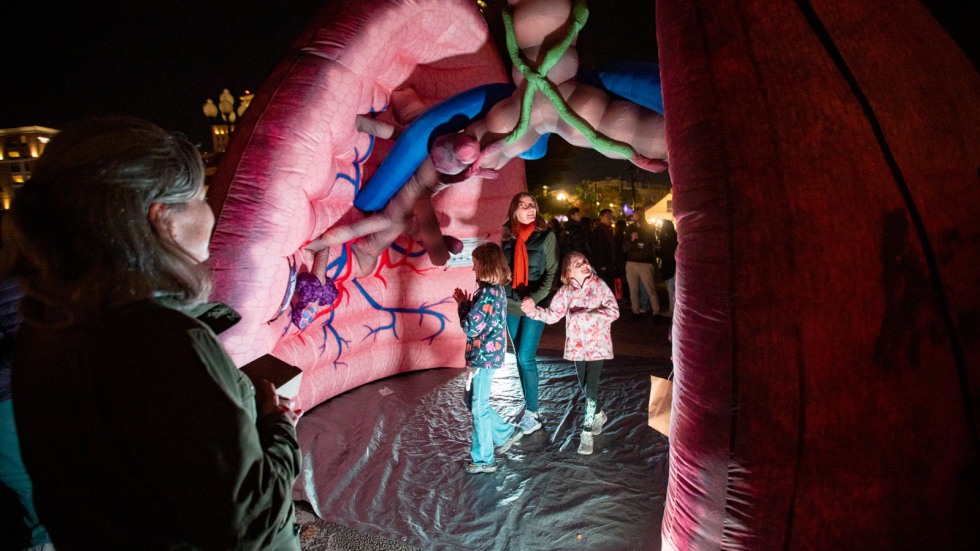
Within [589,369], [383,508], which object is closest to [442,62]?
[589,369]

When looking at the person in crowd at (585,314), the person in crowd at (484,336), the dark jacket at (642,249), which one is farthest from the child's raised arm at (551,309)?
the dark jacket at (642,249)

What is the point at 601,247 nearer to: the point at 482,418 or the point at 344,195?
the point at 344,195

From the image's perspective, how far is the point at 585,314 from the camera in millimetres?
3238

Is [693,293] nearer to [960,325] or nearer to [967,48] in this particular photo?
[960,325]

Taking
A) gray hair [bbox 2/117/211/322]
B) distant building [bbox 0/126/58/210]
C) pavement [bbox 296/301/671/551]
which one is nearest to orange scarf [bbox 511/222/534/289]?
pavement [bbox 296/301/671/551]

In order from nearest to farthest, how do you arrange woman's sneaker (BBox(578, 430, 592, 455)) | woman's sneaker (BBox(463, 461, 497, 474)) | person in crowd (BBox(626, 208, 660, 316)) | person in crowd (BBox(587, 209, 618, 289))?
woman's sneaker (BBox(463, 461, 497, 474)), woman's sneaker (BBox(578, 430, 592, 455)), person in crowd (BBox(626, 208, 660, 316)), person in crowd (BBox(587, 209, 618, 289))

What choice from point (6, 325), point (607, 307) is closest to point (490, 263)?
point (607, 307)

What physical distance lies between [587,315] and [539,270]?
1.69 feet

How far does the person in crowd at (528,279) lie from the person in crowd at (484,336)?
1.65 feet

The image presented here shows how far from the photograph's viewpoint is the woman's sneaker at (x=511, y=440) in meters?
3.32

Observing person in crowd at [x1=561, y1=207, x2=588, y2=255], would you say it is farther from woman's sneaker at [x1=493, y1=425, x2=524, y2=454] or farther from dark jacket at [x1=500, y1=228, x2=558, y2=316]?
woman's sneaker at [x1=493, y1=425, x2=524, y2=454]

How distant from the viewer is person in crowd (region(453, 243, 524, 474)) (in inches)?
115

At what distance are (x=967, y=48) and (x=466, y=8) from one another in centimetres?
302

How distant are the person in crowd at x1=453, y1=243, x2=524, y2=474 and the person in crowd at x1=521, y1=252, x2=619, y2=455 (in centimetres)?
42
